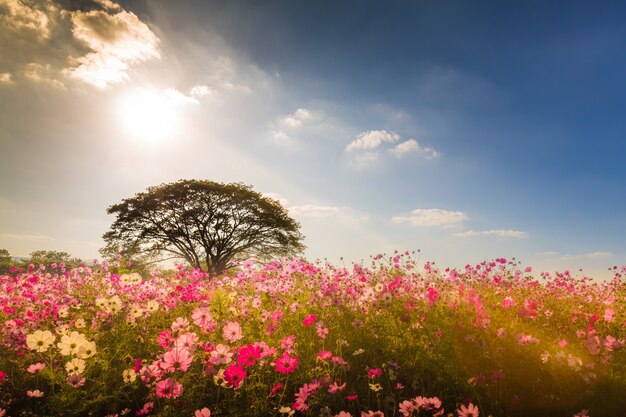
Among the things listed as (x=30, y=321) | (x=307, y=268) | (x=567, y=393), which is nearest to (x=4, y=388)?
(x=30, y=321)

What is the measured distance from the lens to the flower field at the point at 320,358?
3.16 m

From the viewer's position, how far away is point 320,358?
126 inches

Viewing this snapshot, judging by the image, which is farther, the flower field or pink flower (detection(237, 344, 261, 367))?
the flower field

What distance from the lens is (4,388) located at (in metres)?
4.11

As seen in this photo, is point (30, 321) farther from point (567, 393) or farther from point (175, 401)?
point (567, 393)

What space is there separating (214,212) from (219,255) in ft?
11.3

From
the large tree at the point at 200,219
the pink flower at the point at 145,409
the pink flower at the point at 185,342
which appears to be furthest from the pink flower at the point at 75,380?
the large tree at the point at 200,219

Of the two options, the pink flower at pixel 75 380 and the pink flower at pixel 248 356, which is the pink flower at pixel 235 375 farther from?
the pink flower at pixel 75 380

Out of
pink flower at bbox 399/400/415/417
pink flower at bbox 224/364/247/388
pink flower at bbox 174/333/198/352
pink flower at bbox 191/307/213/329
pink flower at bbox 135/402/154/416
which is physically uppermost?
pink flower at bbox 191/307/213/329

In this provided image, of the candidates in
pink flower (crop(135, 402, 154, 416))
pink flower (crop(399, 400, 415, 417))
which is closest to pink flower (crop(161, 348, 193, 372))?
pink flower (crop(135, 402, 154, 416))

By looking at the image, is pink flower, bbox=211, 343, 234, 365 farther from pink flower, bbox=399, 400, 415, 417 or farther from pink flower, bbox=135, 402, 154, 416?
pink flower, bbox=399, 400, 415, 417

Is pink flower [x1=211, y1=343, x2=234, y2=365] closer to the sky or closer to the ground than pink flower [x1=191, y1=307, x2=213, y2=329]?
closer to the ground

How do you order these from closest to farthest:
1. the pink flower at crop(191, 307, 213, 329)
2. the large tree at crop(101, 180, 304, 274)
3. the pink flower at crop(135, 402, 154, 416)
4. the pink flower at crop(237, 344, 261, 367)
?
1. the pink flower at crop(237, 344, 261, 367)
2. the pink flower at crop(135, 402, 154, 416)
3. the pink flower at crop(191, 307, 213, 329)
4. the large tree at crop(101, 180, 304, 274)

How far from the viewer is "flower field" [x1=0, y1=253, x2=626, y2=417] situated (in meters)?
3.16
